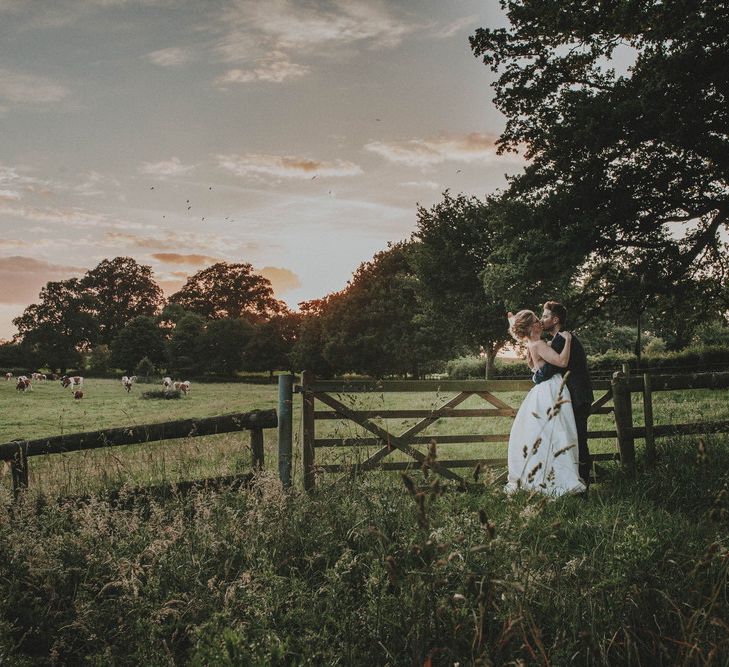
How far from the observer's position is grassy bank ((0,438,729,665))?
8.09 ft

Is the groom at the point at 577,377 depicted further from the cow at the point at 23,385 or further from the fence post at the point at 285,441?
the cow at the point at 23,385

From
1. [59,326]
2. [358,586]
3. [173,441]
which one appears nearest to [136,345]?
[59,326]

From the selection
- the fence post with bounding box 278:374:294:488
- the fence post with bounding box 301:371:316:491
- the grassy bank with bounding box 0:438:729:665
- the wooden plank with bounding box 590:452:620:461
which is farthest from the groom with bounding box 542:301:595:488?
the fence post with bounding box 278:374:294:488

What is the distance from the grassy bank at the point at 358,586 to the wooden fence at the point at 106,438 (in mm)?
649

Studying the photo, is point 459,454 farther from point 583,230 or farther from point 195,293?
point 195,293

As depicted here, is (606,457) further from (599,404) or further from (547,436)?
(547,436)

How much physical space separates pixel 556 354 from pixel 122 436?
483cm

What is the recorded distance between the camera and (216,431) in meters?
5.96

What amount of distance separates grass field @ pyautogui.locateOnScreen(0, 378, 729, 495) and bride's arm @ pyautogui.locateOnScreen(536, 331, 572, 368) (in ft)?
4.82

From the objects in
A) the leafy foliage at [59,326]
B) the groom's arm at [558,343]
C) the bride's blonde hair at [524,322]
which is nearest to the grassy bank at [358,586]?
the groom's arm at [558,343]

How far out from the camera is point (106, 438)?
5.57m

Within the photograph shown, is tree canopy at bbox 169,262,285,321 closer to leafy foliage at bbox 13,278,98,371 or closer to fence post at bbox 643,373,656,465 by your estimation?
leafy foliage at bbox 13,278,98,371

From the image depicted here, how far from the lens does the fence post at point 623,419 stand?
7.54 metres

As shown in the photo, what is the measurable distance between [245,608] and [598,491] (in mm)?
4405
